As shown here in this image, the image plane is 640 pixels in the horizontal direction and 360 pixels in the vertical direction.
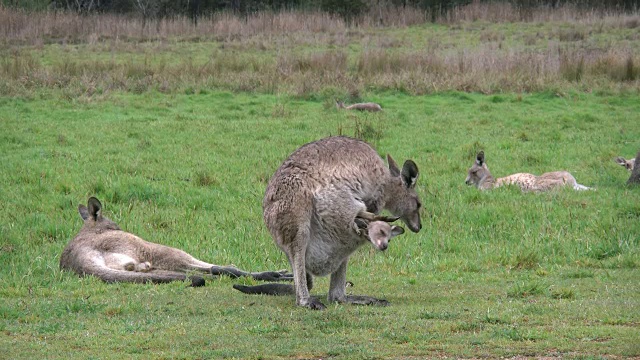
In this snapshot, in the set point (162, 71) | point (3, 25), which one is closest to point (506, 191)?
point (162, 71)

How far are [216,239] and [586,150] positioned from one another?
31.1ft

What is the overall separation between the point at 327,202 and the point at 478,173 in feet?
25.8

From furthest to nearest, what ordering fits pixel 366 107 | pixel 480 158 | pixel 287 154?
1. pixel 366 107
2. pixel 287 154
3. pixel 480 158

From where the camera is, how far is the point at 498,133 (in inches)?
A: 789

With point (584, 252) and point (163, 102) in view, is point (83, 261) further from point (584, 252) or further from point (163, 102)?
point (163, 102)

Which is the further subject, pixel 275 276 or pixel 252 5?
pixel 252 5

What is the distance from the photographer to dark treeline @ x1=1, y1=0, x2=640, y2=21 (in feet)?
146

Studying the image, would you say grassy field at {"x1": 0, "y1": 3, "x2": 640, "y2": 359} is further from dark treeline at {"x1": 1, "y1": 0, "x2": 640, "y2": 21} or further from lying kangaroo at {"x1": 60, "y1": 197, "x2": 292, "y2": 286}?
dark treeline at {"x1": 1, "y1": 0, "x2": 640, "y2": 21}

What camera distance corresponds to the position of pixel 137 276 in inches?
371

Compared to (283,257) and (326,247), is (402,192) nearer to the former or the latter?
(326,247)

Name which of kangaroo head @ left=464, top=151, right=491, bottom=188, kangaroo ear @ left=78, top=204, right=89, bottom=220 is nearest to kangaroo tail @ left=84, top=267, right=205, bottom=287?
kangaroo ear @ left=78, top=204, right=89, bottom=220

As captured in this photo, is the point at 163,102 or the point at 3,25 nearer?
the point at 163,102

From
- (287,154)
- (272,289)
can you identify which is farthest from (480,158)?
(272,289)

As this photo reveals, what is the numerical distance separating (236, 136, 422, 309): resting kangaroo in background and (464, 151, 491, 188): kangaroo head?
6.97 meters
